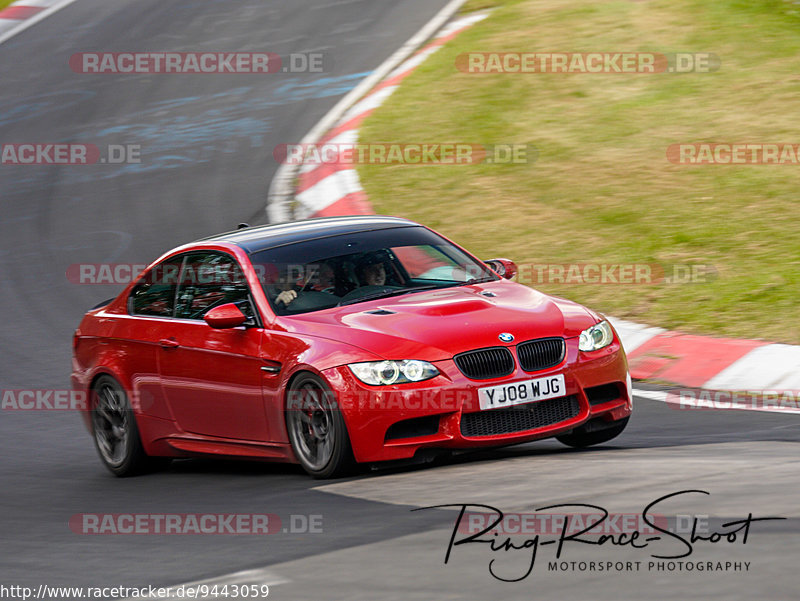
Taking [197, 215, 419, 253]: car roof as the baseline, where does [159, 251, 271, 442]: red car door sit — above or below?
below

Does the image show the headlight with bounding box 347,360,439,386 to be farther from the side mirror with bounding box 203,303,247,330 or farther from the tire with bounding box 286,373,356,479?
the side mirror with bounding box 203,303,247,330

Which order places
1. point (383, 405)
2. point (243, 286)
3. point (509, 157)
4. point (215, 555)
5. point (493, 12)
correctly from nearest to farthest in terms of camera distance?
point (215, 555) < point (383, 405) < point (243, 286) < point (509, 157) < point (493, 12)

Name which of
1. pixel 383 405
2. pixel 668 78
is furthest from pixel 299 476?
pixel 668 78

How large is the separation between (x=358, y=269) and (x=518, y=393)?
1.46 meters

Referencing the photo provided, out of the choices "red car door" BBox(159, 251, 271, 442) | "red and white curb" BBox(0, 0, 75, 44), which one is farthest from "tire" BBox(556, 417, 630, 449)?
"red and white curb" BBox(0, 0, 75, 44)

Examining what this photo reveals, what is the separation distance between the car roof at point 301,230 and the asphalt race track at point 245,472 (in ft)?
4.43

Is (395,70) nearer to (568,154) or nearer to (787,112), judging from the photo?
(568,154)

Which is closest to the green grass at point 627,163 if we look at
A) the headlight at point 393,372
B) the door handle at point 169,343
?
the headlight at point 393,372

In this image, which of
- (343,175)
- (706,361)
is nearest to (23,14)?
(343,175)

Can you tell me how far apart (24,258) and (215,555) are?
9.04 metres

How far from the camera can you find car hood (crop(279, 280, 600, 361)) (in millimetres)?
6871

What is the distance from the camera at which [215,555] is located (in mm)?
5707

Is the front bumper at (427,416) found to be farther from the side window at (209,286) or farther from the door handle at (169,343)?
the door handle at (169,343)

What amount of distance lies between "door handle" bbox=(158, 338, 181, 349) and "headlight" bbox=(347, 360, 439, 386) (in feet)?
5.33
